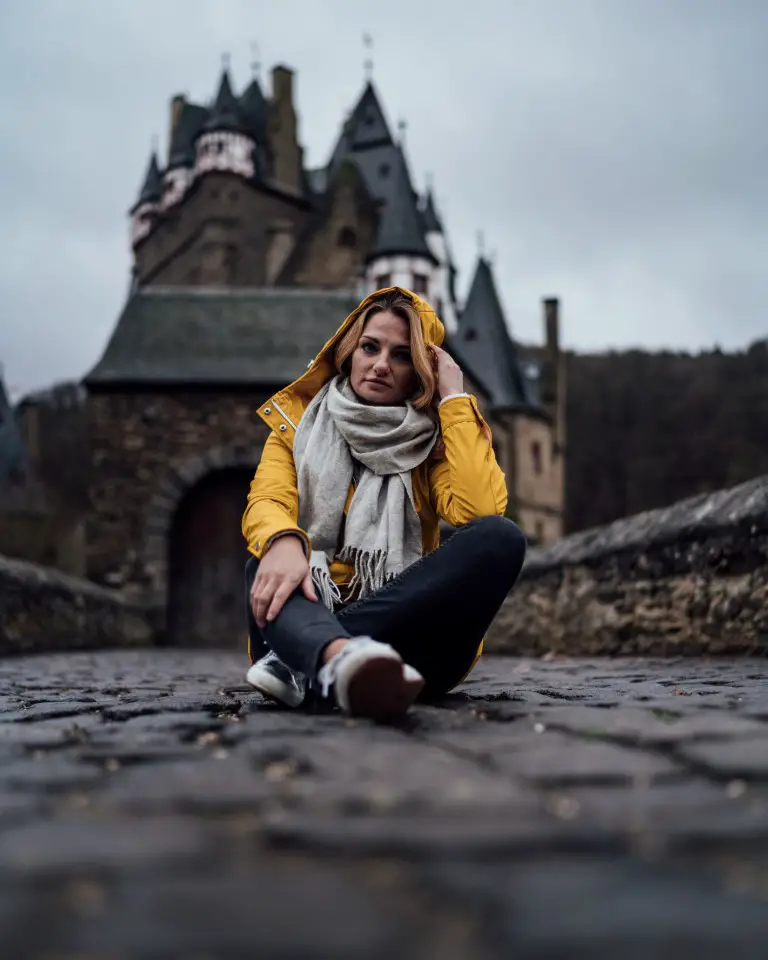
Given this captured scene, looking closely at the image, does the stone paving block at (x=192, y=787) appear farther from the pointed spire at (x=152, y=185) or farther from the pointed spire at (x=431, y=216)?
the pointed spire at (x=152, y=185)

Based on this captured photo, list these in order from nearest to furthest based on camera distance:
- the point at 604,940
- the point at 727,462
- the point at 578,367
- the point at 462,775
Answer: the point at 604,940 < the point at 462,775 < the point at 727,462 < the point at 578,367

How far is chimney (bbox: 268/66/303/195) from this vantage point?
129 ft

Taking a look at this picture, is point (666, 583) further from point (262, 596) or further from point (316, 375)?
point (262, 596)

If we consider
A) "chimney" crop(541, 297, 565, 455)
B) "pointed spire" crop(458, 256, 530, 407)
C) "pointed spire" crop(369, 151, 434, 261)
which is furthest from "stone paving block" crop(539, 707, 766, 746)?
"chimney" crop(541, 297, 565, 455)

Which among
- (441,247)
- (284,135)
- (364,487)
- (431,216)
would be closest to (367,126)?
(284,135)

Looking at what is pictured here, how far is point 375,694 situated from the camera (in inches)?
89.7

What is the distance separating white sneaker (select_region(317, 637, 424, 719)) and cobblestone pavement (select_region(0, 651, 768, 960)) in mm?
66

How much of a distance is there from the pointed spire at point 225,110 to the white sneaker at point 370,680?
139 ft

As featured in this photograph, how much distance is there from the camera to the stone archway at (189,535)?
660 inches

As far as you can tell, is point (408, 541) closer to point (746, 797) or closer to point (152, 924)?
point (746, 797)

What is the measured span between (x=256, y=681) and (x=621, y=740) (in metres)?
1.04

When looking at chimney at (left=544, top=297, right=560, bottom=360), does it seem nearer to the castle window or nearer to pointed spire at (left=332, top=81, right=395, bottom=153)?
the castle window

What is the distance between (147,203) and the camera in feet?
168

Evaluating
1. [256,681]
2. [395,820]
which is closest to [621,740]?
[395,820]
